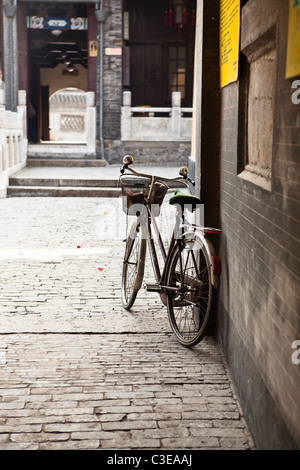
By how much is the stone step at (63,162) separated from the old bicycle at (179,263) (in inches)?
447

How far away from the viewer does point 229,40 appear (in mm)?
3621

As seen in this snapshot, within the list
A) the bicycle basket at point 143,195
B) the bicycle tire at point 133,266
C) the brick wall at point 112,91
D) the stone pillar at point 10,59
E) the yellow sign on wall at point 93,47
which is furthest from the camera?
the brick wall at point 112,91

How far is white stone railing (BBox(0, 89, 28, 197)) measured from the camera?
12.2m

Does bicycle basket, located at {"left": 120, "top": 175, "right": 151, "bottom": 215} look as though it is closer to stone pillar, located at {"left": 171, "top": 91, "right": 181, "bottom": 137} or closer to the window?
stone pillar, located at {"left": 171, "top": 91, "right": 181, "bottom": 137}

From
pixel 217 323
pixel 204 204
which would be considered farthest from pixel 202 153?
pixel 217 323

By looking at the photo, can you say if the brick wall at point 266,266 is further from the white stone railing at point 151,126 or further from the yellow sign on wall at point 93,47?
the yellow sign on wall at point 93,47

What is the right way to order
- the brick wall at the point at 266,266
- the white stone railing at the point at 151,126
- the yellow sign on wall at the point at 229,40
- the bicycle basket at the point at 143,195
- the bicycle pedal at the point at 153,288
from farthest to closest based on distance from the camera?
1. the white stone railing at the point at 151,126
2. the bicycle basket at the point at 143,195
3. the bicycle pedal at the point at 153,288
4. the yellow sign on wall at the point at 229,40
5. the brick wall at the point at 266,266

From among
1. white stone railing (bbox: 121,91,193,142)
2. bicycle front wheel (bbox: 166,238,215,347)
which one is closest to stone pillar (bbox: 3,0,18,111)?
white stone railing (bbox: 121,91,193,142)

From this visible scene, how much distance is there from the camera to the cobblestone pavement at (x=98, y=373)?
9.07ft

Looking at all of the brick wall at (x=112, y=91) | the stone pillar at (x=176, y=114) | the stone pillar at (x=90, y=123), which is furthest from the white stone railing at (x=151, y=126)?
the stone pillar at (x=90, y=123)

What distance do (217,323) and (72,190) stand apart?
845 cm

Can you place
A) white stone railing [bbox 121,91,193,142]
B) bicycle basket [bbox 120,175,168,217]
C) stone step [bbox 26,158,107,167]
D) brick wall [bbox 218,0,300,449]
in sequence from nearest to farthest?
1. brick wall [bbox 218,0,300,449]
2. bicycle basket [bbox 120,175,168,217]
3. stone step [bbox 26,158,107,167]
4. white stone railing [bbox 121,91,193,142]

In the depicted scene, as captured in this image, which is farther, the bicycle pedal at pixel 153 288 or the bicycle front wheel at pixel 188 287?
the bicycle pedal at pixel 153 288

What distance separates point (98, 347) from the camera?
3914mm
